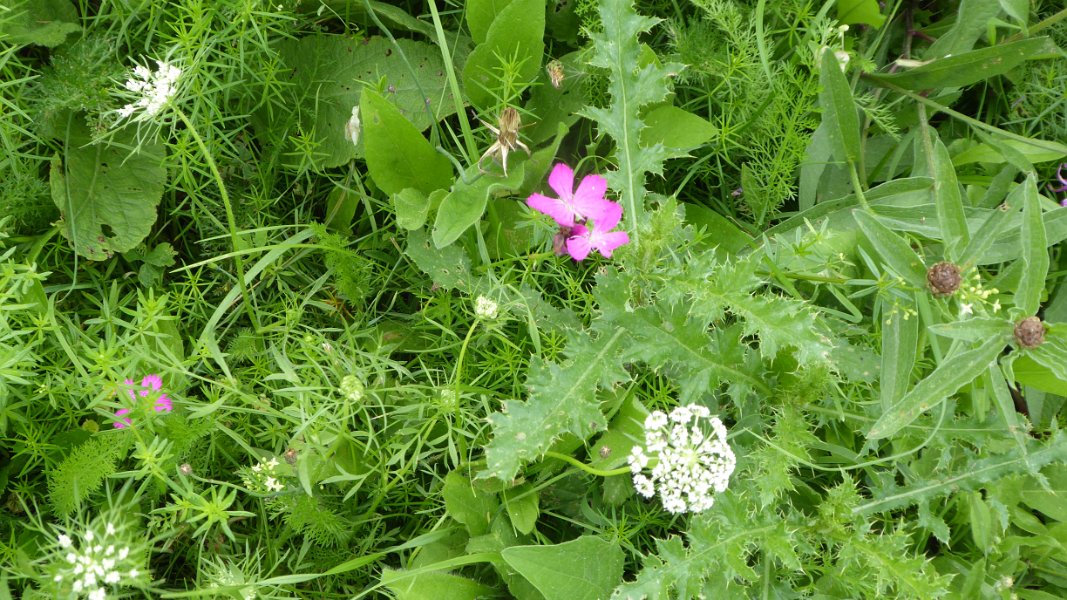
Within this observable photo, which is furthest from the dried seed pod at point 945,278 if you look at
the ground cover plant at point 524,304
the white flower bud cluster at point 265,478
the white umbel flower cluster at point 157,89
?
the white umbel flower cluster at point 157,89

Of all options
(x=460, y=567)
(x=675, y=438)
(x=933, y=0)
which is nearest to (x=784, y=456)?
(x=675, y=438)

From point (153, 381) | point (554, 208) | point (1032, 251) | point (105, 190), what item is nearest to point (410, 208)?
point (554, 208)

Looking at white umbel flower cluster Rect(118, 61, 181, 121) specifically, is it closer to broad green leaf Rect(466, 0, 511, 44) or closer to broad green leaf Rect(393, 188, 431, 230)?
broad green leaf Rect(393, 188, 431, 230)

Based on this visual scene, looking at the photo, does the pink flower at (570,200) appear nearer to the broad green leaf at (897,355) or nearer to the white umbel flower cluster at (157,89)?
the broad green leaf at (897,355)

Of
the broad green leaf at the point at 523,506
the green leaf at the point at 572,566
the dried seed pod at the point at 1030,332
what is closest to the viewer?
the dried seed pod at the point at 1030,332

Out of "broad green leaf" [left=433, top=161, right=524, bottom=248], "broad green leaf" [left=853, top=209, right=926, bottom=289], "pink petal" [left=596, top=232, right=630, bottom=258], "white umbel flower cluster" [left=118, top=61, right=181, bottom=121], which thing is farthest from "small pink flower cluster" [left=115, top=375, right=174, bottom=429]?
"broad green leaf" [left=853, top=209, right=926, bottom=289]

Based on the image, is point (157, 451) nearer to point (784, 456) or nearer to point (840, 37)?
point (784, 456)
